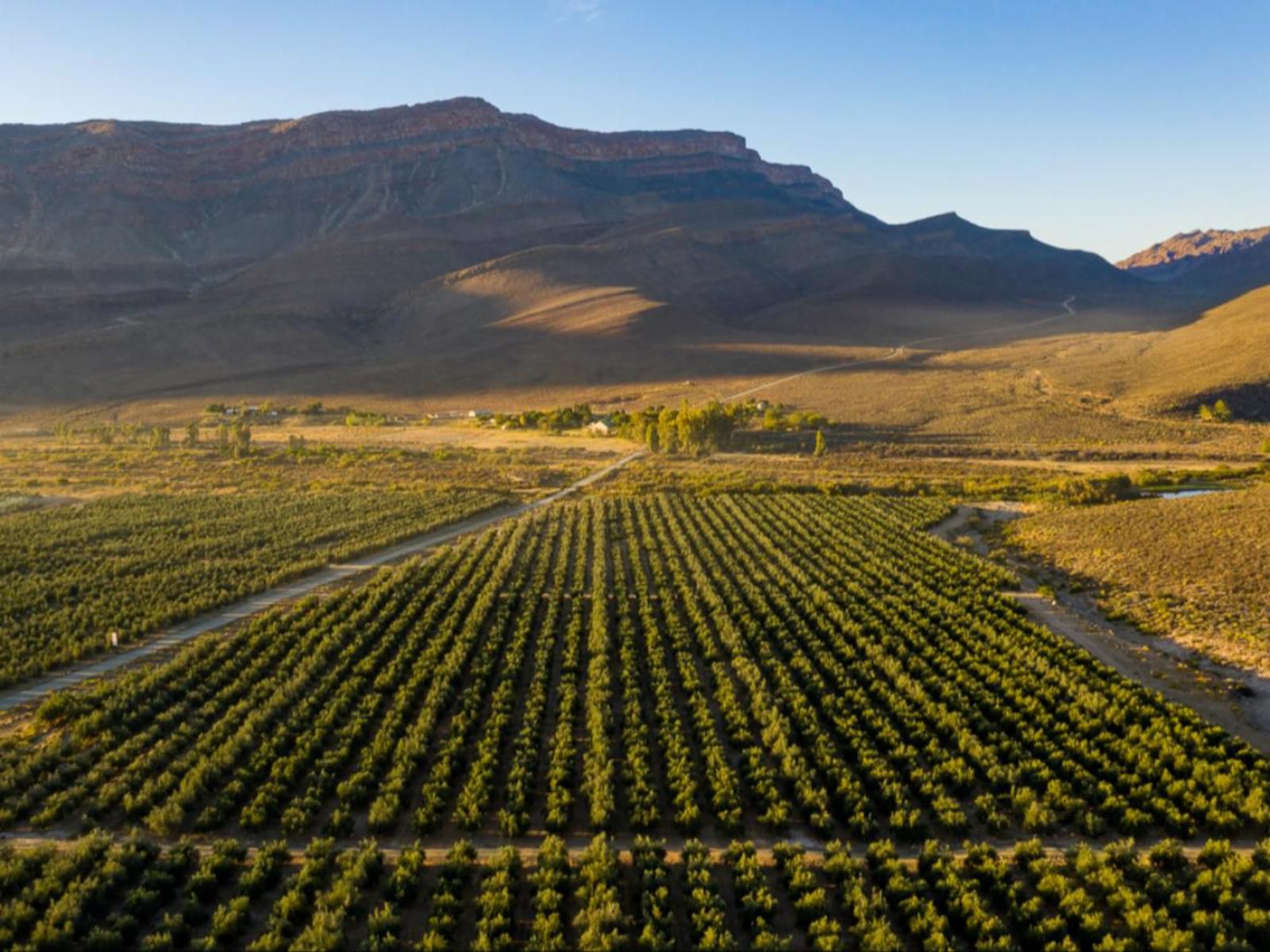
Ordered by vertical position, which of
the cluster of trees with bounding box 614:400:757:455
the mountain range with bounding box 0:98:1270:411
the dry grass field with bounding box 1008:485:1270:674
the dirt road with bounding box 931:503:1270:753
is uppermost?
the mountain range with bounding box 0:98:1270:411

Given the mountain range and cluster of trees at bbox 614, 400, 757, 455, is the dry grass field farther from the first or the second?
the mountain range

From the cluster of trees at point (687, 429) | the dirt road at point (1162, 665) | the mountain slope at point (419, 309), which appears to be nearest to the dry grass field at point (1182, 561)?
the dirt road at point (1162, 665)

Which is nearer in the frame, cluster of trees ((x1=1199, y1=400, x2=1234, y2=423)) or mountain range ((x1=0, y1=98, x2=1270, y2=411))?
cluster of trees ((x1=1199, y1=400, x2=1234, y2=423))

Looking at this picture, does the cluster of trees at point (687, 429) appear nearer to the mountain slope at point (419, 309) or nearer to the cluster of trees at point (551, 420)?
the cluster of trees at point (551, 420)

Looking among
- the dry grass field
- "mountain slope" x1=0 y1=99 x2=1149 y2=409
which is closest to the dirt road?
the dry grass field

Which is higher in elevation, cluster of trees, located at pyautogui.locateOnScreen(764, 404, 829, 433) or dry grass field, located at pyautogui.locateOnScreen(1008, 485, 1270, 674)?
cluster of trees, located at pyautogui.locateOnScreen(764, 404, 829, 433)

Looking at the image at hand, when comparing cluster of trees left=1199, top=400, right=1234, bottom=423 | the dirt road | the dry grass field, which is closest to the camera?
the dirt road

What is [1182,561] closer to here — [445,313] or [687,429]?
[687,429]

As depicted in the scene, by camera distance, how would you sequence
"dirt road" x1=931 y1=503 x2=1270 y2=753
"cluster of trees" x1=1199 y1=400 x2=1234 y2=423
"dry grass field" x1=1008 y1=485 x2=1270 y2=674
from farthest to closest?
"cluster of trees" x1=1199 y1=400 x2=1234 y2=423 → "dry grass field" x1=1008 y1=485 x2=1270 y2=674 → "dirt road" x1=931 y1=503 x2=1270 y2=753
